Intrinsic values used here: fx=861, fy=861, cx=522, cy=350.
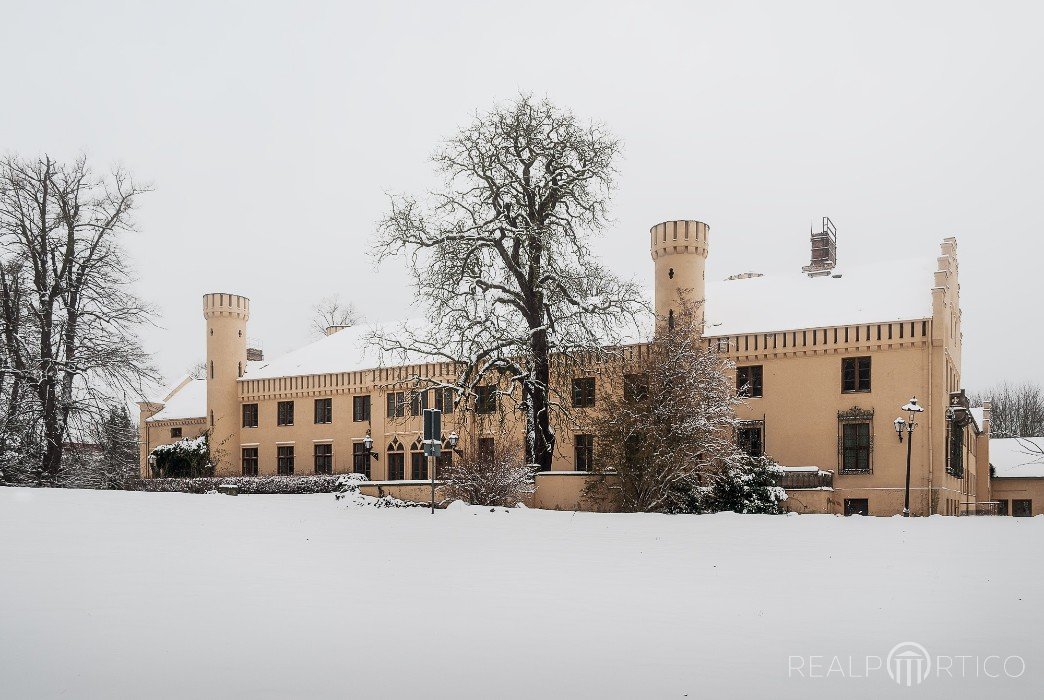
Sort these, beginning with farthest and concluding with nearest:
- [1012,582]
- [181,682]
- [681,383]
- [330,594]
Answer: [681,383], [1012,582], [330,594], [181,682]

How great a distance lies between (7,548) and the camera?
1243 centimetres

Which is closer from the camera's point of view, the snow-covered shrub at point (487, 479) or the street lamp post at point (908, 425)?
the snow-covered shrub at point (487, 479)

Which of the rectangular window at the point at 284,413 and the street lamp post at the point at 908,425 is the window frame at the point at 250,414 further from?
the street lamp post at the point at 908,425

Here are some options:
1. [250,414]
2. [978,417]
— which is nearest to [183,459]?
[250,414]

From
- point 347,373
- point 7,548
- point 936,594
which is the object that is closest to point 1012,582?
point 936,594

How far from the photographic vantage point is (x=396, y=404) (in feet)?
134

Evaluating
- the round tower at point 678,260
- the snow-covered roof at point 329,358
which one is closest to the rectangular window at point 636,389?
the round tower at point 678,260

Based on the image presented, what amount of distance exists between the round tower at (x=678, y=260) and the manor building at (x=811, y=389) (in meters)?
0.05

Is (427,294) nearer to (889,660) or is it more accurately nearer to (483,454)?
(483,454)

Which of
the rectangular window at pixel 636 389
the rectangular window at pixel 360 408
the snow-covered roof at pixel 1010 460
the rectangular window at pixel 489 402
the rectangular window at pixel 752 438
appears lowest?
the snow-covered roof at pixel 1010 460

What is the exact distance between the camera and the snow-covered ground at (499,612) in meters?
6.90

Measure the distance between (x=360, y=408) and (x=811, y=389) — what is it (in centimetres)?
2160

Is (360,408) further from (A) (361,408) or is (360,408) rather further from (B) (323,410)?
(B) (323,410)

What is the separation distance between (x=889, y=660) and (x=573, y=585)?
4563 millimetres
